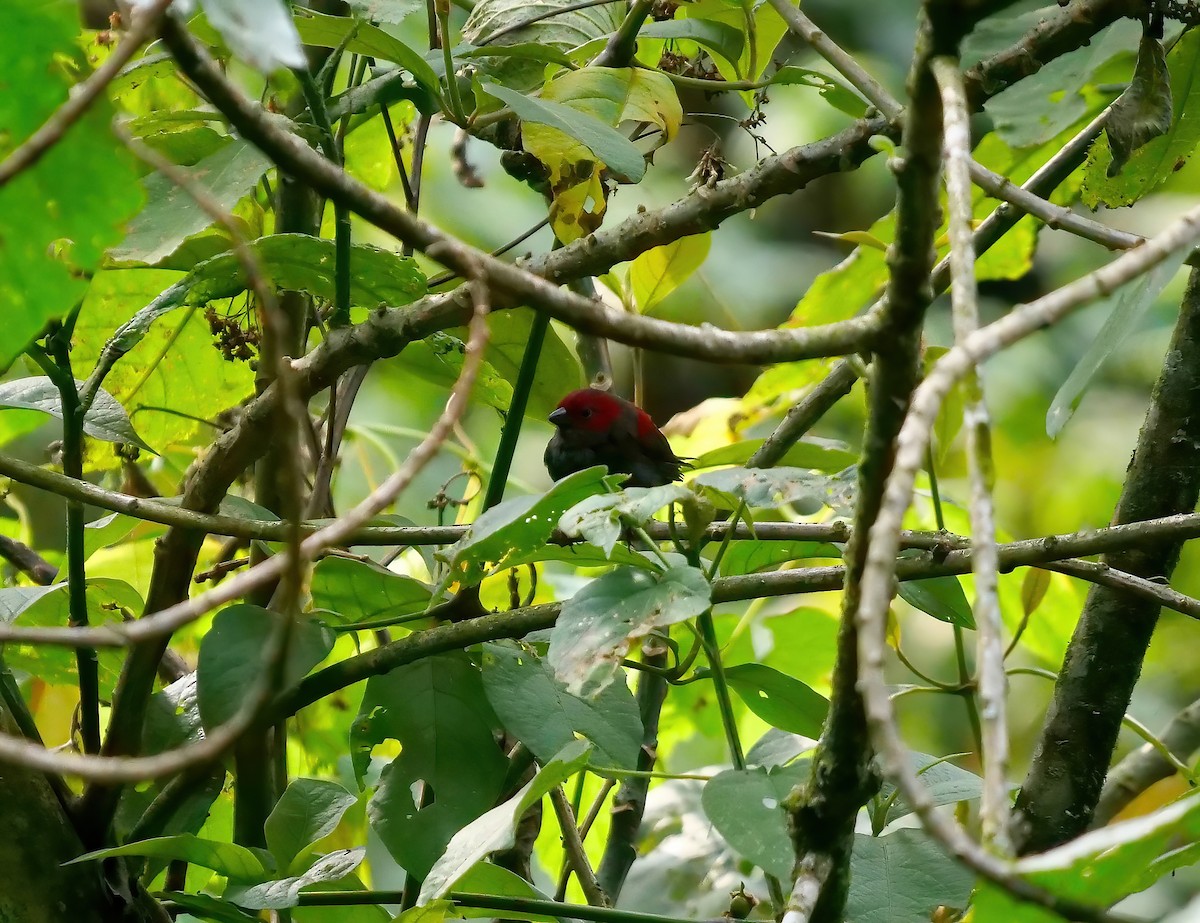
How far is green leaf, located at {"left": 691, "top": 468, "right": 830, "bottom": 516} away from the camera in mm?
1139

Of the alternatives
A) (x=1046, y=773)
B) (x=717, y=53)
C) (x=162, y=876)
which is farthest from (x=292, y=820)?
(x=717, y=53)

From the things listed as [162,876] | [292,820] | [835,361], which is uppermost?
[835,361]

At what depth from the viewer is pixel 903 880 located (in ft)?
3.89

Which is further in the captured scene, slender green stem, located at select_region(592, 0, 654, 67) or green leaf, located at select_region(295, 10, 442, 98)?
slender green stem, located at select_region(592, 0, 654, 67)

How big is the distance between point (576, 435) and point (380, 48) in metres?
2.09

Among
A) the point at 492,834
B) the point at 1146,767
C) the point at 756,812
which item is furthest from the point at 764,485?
the point at 1146,767

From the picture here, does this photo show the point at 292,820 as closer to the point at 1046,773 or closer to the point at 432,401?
the point at 1046,773

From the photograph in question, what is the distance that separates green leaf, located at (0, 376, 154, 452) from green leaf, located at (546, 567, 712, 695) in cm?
72

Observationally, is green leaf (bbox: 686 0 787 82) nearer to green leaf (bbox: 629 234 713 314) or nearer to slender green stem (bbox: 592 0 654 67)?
slender green stem (bbox: 592 0 654 67)

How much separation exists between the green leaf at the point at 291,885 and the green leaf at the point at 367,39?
885 mm

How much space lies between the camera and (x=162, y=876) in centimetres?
199

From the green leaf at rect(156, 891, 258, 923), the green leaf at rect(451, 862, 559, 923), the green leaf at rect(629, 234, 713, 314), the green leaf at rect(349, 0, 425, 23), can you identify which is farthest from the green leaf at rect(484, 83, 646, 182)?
the green leaf at rect(156, 891, 258, 923)

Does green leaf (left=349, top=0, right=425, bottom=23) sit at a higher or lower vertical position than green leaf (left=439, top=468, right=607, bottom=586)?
higher

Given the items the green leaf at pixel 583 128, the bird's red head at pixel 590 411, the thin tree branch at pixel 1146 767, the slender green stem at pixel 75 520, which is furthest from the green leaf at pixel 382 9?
the bird's red head at pixel 590 411
